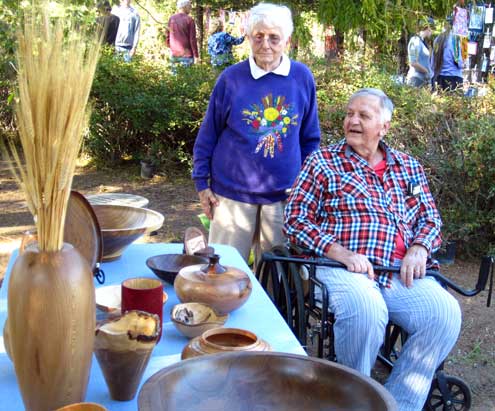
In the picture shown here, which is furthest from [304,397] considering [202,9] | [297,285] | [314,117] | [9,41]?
[202,9]

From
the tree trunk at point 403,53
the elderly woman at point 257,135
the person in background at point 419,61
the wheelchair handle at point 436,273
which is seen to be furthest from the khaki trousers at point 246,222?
the tree trunk at point 403,53

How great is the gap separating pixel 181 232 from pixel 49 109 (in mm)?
4580

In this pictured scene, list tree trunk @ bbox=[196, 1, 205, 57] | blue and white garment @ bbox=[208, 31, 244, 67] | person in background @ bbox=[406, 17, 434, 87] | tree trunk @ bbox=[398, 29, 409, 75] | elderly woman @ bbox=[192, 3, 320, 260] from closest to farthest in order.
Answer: elderly woman @ bbox=[192, 3, 320, 260]
blue and white garment @ bbox=[208, 31, 244, 67]
person in background @ bbox=[406, 17, 434, 87]
tree trunk @ bbox=[398, 29, 409, 75]
tree trunk @ bbox=[196, 1, 205, 57]

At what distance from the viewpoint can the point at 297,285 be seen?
265cm

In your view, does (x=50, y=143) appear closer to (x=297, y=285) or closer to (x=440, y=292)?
(x=297, y=285)

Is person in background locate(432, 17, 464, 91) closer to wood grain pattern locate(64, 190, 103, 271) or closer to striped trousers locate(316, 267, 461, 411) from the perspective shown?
striped trousers locate(316, 267, 461, 411)

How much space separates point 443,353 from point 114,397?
1490 millimetres

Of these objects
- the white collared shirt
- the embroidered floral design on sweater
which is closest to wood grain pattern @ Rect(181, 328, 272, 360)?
the embroidered floral design on sweater

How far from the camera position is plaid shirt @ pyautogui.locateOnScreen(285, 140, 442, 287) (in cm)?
276

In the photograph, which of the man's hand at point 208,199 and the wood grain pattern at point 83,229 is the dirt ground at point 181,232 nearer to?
the man's hand at point 208,199

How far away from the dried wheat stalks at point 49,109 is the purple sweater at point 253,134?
189cm

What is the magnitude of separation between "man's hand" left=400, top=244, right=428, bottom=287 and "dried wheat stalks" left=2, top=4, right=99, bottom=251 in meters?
1.69

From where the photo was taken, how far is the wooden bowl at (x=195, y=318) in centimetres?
181

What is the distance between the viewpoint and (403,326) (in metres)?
2.62
